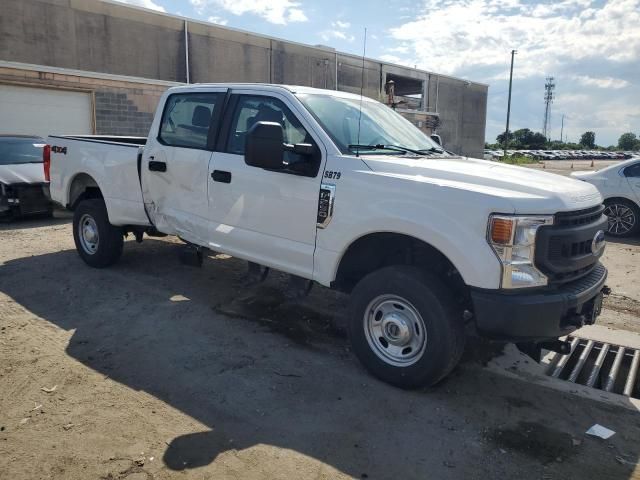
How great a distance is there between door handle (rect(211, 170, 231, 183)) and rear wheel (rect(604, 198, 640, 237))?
26.2 ft

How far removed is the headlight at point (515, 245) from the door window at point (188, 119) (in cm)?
294

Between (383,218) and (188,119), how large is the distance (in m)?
2.66

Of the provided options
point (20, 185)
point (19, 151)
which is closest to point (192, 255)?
point (20, 185)

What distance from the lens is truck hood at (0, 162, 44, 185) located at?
9391mm

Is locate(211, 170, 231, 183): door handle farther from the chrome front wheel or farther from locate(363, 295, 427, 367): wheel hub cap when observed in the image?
the chrome front wheel

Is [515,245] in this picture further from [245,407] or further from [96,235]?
[96,235]

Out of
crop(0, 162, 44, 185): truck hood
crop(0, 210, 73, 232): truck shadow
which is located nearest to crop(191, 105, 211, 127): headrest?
crop(0, 210, 73, 232): truck shadow

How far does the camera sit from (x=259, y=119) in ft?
15.5

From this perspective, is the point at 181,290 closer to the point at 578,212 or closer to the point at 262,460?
the point at 262,460

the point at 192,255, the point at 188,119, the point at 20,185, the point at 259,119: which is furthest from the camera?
the point at 20,185

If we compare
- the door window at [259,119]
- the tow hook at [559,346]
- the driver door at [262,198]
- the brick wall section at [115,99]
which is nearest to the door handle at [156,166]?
the driver door at [262,198]

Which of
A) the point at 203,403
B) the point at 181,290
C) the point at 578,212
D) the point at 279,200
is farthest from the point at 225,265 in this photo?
the point at 578,212

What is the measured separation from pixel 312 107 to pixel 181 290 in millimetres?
2686

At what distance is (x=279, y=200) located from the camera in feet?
14.3
